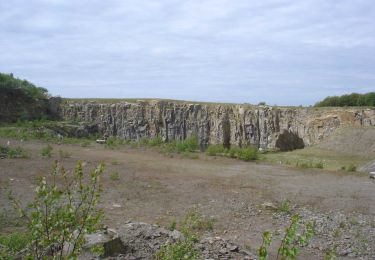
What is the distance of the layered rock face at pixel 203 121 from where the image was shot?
28922 millimetres

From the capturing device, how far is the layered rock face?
28.9 meters

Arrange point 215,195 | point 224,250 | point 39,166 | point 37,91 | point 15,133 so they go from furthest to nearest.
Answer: point 37,91, point 15,133, point 39,166, point 215,195, point 224,250

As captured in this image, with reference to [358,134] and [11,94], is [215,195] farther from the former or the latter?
[11,94]

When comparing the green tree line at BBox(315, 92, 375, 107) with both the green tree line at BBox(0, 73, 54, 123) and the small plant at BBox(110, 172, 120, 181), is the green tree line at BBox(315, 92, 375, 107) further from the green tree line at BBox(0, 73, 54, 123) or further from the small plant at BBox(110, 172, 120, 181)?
the small plant at BBox(110, 172, 120, 181)

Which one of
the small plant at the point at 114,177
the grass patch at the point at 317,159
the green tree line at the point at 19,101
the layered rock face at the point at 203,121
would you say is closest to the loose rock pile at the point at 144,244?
the small plant at the point at 114,177

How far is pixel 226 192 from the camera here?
1200 centimetres

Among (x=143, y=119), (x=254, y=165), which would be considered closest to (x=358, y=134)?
(x=254, y=165)

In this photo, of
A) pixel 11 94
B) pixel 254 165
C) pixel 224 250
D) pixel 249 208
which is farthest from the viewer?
pixel 11 94

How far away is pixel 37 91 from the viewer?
1200 inches

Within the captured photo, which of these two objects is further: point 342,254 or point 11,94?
point 11,94

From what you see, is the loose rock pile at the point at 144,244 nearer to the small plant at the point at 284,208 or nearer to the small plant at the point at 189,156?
the small plant at the point at 284,208

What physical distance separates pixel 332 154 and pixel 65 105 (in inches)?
711

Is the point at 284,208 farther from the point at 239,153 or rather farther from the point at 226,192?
the point at 239,153

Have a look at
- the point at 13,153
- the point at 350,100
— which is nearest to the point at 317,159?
the point at 13,153
